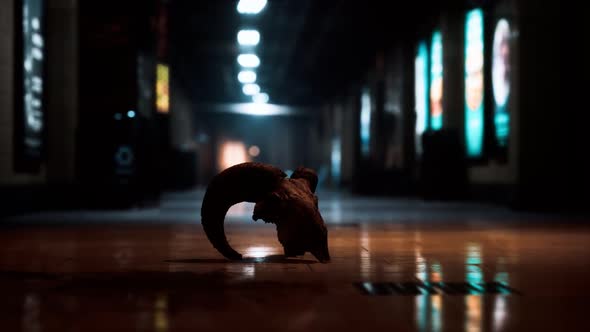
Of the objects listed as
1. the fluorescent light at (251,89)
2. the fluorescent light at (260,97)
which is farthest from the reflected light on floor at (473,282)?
the fluorescent light at (260,97)

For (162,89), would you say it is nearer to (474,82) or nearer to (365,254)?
(474,82)

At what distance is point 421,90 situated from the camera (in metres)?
23.1

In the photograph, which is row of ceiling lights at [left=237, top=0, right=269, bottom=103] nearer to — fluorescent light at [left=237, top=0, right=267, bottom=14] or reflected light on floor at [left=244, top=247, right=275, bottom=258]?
fluorescent light at [left=237, top=0, right=267, bottom=14]

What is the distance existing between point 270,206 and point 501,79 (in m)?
12.1

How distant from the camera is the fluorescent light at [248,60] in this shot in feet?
104

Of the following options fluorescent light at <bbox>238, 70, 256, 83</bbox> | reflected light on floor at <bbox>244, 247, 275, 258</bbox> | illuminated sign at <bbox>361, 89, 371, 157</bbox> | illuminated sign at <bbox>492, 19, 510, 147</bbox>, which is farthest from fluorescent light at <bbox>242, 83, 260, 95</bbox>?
reflected light on floor at <bbox>244, 247, 275, 258</bbox>

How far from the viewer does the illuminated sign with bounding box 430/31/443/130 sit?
68.9 feet

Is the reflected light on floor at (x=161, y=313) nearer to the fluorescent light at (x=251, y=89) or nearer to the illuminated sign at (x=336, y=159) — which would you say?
the fluorescent light at (x=251, y=89)

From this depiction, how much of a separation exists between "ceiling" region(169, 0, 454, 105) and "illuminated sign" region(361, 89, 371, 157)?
125cm

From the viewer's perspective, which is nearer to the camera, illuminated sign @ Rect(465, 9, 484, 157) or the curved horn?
the curved horn

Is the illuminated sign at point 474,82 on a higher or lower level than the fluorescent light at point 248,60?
lower

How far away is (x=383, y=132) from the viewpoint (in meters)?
27.9

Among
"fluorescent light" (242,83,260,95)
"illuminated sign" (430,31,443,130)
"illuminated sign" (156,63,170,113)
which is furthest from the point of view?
"fluorescent light" (242,83,260,95)

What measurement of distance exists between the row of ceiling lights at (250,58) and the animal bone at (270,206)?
1676 cm
